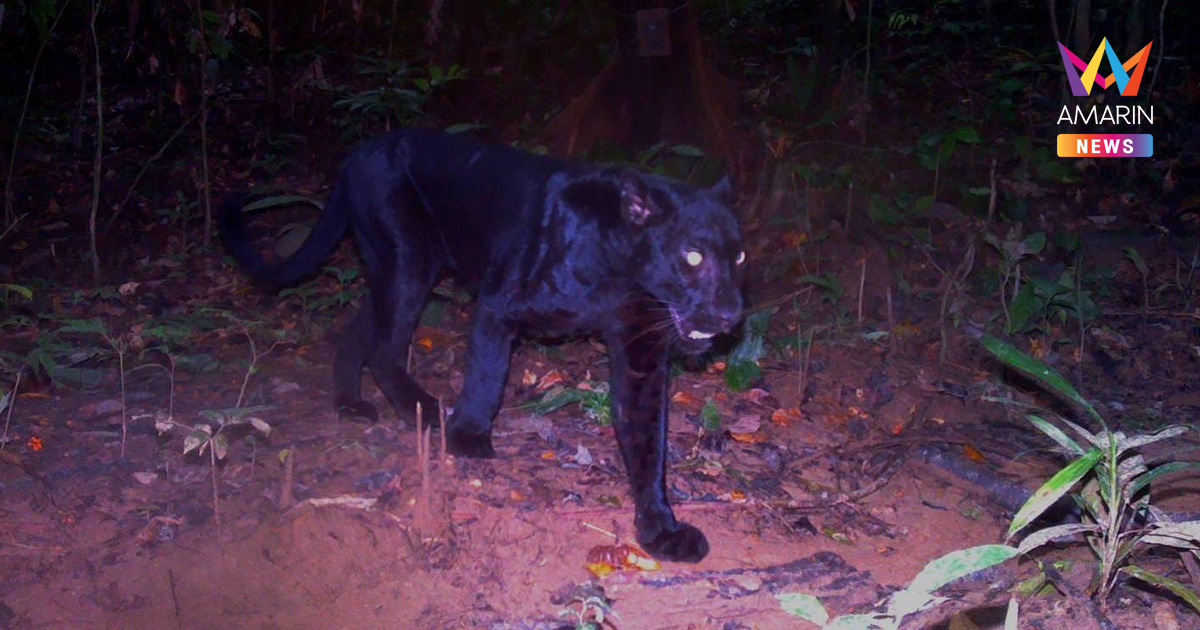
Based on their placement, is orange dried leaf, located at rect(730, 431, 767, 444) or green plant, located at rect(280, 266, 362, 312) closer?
orange dried leaf, located at rect(730, 431, 767, 444)

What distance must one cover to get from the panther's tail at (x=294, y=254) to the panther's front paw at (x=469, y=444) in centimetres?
119

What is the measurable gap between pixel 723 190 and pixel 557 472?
3.94ft

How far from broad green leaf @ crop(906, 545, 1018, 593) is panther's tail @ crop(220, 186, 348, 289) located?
3.09 metres

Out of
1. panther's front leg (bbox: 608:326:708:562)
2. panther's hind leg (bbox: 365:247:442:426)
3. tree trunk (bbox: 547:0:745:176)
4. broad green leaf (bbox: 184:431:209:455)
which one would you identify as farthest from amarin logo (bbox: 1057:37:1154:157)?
broad green leaf (bbox: 184:431:209:455)

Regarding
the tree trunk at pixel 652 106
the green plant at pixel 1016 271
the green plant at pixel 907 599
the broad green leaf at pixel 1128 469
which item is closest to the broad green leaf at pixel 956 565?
the green plant at pixel 907 599

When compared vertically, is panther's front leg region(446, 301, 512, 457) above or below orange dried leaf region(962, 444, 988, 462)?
above

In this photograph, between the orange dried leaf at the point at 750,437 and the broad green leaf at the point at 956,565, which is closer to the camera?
the broad green leaf at the point at 956,565

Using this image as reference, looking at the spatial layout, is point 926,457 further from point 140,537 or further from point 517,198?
point 140,537

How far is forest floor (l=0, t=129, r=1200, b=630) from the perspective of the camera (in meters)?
3.19

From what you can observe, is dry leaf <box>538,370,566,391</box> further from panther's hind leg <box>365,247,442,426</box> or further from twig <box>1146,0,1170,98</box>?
twig <box>1146,0,1170,98</box>

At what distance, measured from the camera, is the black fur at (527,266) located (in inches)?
143

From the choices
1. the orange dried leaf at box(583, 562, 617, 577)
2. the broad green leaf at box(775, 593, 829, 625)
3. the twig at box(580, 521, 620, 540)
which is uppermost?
the broad green leaf at box(775, 593, 829, 625)

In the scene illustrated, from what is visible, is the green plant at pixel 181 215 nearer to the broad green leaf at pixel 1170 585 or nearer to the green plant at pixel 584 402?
the green plant at pixel 584 402

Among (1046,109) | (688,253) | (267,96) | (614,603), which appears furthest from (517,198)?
(1046,109)
